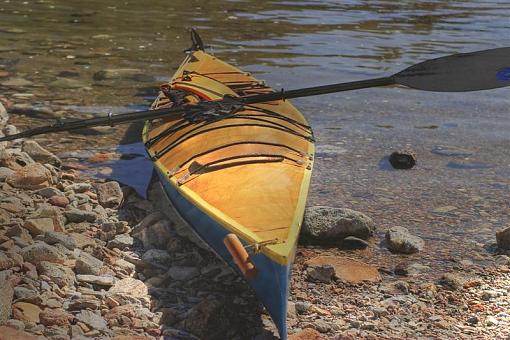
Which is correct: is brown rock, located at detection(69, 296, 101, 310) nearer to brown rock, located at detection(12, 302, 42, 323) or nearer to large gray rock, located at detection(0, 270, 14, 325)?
brown rock, located at detection(12, 302, 42, 323)

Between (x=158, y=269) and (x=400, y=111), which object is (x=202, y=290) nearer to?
(x=158, y=269)

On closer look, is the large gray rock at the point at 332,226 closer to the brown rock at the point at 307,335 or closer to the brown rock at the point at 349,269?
the brown rock at the point at 349,269

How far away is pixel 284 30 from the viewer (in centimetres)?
1877

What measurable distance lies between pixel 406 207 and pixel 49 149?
168 inches

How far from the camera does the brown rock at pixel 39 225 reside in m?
5.71

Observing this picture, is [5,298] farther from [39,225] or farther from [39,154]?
[39,154]

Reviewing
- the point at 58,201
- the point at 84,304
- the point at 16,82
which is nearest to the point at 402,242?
the point at 84,304

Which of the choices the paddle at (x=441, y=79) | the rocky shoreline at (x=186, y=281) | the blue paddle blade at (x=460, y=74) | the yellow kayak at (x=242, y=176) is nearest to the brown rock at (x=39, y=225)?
the rocky shoreline at (x=186, y=281)

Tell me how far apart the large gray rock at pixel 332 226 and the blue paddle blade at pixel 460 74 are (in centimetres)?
180

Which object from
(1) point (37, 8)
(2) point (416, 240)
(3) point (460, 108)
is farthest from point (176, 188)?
(1) point (37, 8)

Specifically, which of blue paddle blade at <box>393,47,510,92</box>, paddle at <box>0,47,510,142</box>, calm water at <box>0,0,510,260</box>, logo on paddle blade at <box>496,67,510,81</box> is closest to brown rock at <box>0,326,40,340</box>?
paddle at <box>0,47,510,142</box>

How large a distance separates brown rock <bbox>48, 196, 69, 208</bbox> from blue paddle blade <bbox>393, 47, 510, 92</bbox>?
3.53 meters

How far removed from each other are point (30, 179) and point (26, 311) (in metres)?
2.59

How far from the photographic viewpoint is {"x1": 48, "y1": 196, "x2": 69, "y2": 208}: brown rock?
6.61m
